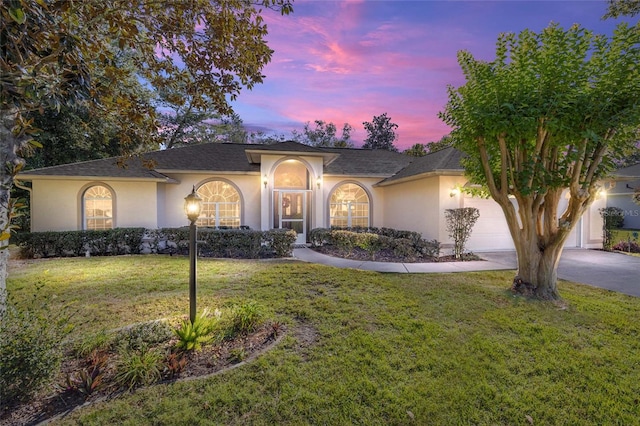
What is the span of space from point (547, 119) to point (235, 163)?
490 inches

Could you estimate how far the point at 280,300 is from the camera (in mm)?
5469

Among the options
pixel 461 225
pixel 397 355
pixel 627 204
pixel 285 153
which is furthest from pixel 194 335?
pixel 627 204

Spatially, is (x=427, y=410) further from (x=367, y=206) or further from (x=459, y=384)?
(x=367, y=206)

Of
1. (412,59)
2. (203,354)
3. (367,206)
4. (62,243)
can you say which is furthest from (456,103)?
(62,243)

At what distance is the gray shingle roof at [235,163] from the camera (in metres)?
11.4

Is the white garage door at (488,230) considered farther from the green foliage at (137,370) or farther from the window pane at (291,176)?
the green foliage at (137,370)

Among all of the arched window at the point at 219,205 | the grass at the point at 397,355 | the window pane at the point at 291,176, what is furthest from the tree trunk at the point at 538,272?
the arched window at the point at 219,205

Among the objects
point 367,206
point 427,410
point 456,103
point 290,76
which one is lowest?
point 427,410

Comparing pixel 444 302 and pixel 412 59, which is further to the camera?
pixel 412 59

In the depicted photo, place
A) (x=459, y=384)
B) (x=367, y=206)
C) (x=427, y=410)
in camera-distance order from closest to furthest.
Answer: (x=427, y=410), (x=459, y=384), (x=367, y=206)

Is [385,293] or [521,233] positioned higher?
[521,233]

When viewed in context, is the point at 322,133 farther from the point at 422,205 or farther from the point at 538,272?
the point at 538,272

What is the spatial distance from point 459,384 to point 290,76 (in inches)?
426

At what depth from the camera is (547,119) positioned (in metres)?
5.09
